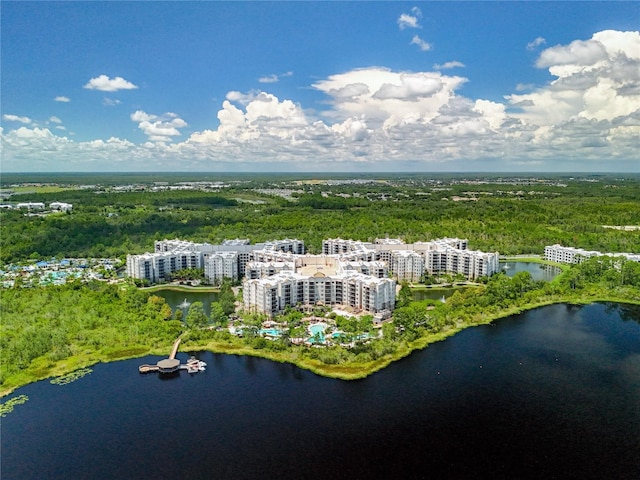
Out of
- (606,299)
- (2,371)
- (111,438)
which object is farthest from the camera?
(606,299)

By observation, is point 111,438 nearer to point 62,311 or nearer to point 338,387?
point 338,387

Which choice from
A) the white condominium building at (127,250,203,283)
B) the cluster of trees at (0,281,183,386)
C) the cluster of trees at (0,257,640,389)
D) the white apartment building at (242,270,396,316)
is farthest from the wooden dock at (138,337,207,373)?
the white condominium building at (127,250,203,283)

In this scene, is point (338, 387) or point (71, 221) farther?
point (71, 221)

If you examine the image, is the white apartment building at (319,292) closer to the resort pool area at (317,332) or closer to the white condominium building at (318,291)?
the white condominium building at (318,291)

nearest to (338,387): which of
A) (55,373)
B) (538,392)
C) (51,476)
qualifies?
(538,392)

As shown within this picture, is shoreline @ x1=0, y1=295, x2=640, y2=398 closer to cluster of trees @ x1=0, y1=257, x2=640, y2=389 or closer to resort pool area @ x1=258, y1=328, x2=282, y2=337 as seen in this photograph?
cluster of trees @ x1=0, y1=257, x2=640, y2=389

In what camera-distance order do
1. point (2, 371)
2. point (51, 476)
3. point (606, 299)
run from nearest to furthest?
point (51, 476), point (2, 371), point (606, 299)

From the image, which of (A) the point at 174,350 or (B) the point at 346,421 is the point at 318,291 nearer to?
(A) the point at 174,350
